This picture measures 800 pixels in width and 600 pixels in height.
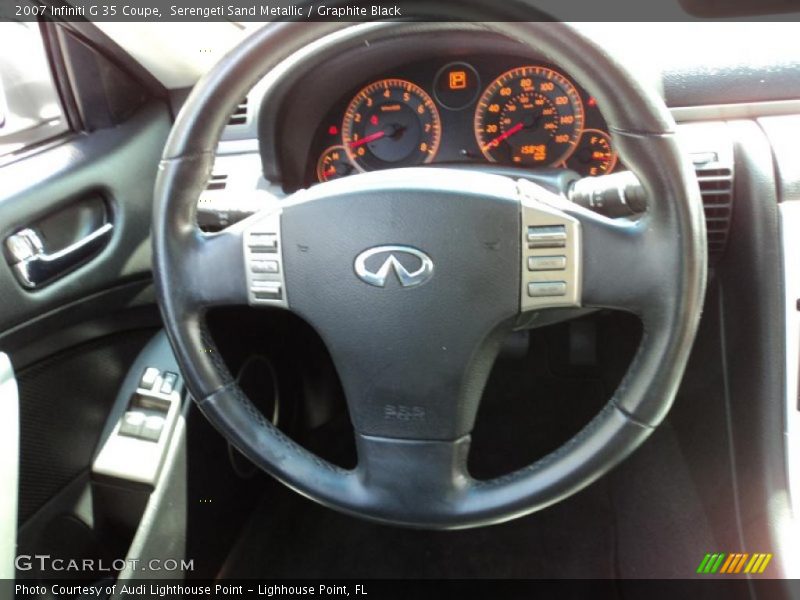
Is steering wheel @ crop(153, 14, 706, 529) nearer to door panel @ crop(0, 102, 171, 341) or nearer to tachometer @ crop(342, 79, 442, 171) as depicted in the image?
door panel @ crop(0, 102, 171, 341)

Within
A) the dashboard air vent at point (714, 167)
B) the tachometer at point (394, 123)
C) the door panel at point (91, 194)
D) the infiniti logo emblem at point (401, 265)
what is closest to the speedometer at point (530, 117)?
the tachometer at point (394, 123)

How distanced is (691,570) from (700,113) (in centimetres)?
92

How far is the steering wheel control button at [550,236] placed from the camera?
95 cm

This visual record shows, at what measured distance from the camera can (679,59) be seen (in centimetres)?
138

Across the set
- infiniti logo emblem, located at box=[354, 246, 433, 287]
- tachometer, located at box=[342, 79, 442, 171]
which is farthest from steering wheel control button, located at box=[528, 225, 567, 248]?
tachometer, located at box=[342, 79, 442, 171]

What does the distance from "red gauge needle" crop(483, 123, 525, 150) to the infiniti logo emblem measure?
600 millimetres

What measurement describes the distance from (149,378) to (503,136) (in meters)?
0.83

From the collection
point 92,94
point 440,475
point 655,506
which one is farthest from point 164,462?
point 655,506

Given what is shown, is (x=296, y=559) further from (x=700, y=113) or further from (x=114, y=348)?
(x=700, y=113)

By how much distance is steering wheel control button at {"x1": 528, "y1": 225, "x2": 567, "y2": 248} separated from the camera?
3.13 feet

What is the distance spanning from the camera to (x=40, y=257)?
138 centimetres

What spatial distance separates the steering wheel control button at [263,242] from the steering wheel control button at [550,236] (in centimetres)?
34

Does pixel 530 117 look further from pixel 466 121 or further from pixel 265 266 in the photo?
pixel 265 266

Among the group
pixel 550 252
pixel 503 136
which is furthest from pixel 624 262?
pixel 503 136
